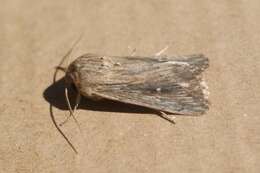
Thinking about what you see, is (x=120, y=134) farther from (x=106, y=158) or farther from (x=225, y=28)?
(x=225, y=28)

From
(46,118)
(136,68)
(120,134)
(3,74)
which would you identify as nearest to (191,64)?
(136,68)

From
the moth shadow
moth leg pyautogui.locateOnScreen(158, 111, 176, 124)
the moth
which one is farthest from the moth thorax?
moth leg pyautogui.locateOnScreen(158, 111, 176, 124)

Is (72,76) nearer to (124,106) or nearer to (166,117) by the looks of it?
(124,106)

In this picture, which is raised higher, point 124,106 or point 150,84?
point 150,84

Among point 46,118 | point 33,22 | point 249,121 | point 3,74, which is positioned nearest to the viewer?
point 249,121

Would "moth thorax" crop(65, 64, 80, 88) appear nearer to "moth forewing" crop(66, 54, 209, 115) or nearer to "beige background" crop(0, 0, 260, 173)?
"moth forewing" crop(66, 54, 209, 115)

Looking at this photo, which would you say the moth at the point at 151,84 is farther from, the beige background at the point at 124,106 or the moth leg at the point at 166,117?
the beige background at the point at 124,106

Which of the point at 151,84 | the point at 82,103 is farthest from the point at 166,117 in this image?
the point at 82,103
